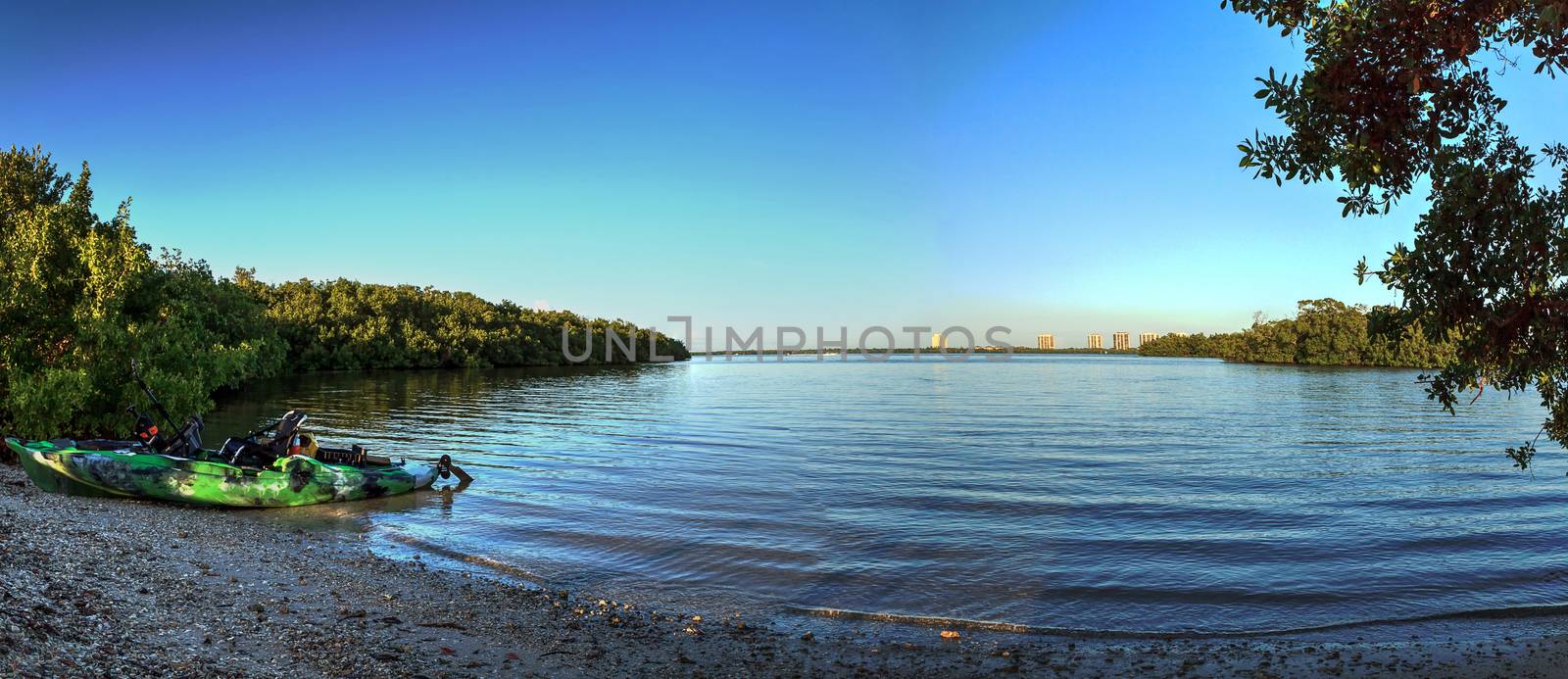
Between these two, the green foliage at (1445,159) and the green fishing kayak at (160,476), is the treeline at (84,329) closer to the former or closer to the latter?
the green fishing kayak at (160,476)

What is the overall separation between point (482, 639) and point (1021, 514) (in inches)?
477

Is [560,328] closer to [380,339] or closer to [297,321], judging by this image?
[380,339]

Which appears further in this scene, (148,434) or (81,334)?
(81,334)

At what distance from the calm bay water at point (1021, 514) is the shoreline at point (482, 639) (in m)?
1.18

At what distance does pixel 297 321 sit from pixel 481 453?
94355 mm

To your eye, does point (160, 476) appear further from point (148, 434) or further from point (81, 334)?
point (81, 334)

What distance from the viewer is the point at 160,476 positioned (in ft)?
56.0

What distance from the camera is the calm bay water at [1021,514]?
11.9 m

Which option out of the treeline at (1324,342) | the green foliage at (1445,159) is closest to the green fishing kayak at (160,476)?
the green foliage at (1445,159)

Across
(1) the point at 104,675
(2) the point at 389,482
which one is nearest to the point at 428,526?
(2) the point at 389,482

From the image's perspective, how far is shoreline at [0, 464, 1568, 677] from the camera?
770 centimetres

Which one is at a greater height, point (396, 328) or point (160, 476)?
point (396, 328)

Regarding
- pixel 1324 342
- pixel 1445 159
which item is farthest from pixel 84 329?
pixel 1324 342

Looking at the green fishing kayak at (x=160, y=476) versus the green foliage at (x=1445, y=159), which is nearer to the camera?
the green foliage at (x=1445, y=159)
